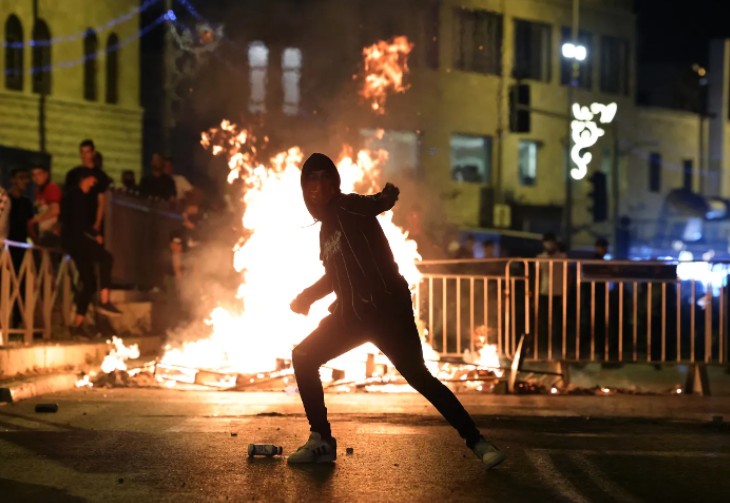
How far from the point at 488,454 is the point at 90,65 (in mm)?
26085

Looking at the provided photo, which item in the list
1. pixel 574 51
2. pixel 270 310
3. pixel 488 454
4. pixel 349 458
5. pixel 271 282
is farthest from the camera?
pixel 574 51

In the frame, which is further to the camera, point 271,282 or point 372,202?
point 271,282

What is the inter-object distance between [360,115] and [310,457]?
879 inches

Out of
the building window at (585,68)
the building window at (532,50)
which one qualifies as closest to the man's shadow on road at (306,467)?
the building window at (532,50)

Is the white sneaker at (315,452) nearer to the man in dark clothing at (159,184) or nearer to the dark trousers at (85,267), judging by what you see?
the dark trousers at (85,267)

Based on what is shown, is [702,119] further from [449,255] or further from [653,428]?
[653,428]

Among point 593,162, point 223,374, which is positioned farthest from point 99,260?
point 593,162

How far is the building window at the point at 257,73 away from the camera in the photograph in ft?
93.6

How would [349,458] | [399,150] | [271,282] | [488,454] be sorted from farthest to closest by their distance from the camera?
1. [399,150]
2. [271,282]
3. [349,458]
4. [488,454]

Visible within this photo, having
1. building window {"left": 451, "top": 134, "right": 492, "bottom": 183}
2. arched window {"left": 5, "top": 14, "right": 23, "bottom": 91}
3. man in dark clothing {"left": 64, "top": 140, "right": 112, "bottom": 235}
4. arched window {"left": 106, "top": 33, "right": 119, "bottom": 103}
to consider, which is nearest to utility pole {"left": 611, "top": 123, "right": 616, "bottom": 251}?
building window {"left": 451, "top": 134, "right": 492, "bottom": 183}

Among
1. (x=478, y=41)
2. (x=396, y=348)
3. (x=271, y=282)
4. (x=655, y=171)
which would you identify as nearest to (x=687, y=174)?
(x=655, y=171)

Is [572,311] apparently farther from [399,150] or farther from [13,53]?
[399,150]

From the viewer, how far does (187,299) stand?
18359mm

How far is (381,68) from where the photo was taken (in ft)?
90.3
